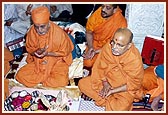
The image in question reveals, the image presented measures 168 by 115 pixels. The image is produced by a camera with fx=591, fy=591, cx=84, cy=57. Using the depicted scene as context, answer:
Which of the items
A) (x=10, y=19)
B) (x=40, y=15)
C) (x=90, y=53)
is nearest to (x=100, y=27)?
(x=90, y=53)

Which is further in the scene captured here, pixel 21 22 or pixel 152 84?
pixel 21 22

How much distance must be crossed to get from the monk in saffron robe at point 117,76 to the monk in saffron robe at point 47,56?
0.25m

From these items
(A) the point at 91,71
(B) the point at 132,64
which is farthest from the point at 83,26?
(B) the point at 132,64

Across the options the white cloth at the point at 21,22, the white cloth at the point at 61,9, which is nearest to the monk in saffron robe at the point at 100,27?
the white cloth at the point at 61,9

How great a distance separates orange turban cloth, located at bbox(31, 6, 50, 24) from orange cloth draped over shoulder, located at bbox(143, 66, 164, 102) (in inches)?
42.2

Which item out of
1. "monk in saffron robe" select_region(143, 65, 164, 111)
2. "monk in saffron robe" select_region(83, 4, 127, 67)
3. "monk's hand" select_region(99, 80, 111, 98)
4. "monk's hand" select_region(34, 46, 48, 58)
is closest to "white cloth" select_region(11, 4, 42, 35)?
"monk's hand" select_region(34, 46, 48, 58)

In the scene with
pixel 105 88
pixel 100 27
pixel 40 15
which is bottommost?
pixel 105 88

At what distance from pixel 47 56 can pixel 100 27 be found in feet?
1.87

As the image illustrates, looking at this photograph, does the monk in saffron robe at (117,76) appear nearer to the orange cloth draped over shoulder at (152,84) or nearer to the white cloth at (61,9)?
the orange cloth draped over shoulder at (152,84)

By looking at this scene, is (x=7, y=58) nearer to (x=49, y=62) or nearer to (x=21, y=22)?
(x=21, y=22)

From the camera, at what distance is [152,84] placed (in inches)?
218

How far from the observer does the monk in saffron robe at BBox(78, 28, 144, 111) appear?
17.1ft

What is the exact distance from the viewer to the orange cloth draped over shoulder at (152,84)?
5.46 m

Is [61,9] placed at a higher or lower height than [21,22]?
higher
